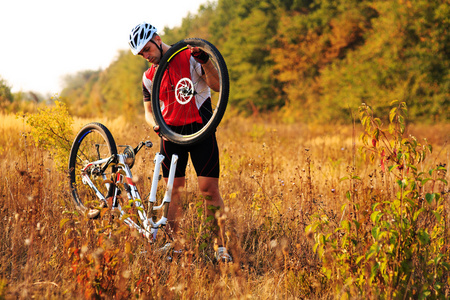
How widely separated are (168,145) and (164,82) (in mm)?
563

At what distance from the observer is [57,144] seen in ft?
14.9

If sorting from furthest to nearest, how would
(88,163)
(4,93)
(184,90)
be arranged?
(4,93) < (88,163) < (184,90)

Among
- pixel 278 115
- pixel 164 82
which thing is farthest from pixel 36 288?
pixel 278 115

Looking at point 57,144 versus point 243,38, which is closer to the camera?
point 57,144

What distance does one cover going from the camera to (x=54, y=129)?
4508 mm

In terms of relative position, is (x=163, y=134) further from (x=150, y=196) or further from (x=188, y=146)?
(x=150, y=196)

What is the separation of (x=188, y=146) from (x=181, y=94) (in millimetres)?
460

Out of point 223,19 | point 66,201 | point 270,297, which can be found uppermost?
point 223,19

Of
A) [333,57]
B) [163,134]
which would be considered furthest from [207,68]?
[333,57]

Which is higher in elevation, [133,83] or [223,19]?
[223,19]

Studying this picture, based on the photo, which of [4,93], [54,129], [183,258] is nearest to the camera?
[183,258]

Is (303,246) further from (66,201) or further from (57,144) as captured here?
(57,144)

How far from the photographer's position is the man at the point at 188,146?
120 inches

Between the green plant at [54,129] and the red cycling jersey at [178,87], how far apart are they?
75.1 inches
